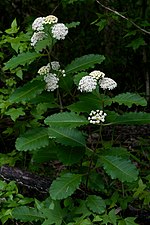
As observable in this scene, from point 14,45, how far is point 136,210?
62.5 inches

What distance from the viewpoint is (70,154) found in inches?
101

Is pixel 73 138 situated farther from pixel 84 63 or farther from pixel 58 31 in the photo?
pixel 58 31

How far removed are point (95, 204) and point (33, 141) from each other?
507 millimetres

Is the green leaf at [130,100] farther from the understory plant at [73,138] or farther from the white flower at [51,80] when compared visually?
the white flower at [51,80]

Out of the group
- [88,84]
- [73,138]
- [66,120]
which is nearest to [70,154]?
[73,138]

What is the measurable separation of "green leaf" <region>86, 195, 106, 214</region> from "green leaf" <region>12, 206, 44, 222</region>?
0.28 metres

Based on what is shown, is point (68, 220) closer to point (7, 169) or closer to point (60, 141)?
point (60, 141)

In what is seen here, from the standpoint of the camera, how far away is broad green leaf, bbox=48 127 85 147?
249 centimetres

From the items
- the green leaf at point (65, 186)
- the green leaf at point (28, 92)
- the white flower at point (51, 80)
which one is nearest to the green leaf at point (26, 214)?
the green leaf at point (65, 186)

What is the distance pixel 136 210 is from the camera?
314 centimetres

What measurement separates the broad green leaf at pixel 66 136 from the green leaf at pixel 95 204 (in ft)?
1.11

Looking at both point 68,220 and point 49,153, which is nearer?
point 68,220

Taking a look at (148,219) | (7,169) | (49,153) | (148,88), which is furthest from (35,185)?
(148,88)

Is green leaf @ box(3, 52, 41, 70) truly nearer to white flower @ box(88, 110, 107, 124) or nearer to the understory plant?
the understory plant
